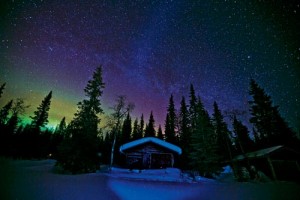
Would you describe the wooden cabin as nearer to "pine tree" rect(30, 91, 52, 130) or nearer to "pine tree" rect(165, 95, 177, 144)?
"pine tree" rect(165, 95, 177, 144)

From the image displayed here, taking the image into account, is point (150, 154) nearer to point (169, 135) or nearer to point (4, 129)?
point (169, 135)

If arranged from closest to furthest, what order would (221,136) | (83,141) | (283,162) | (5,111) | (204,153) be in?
(83,141) < (283,162) < (204,153) < (221,136) < (5,111)

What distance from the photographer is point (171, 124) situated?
149ft

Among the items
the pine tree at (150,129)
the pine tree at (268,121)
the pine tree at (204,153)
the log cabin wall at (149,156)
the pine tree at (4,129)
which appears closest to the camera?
the pine tree at (204,153)

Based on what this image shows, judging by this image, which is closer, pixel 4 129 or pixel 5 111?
pixel 4 129

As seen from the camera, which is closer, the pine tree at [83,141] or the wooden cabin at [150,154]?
the pine tree at [83,141]

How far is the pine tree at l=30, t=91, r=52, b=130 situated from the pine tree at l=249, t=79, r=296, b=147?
163ft

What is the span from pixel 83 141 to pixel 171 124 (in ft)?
101

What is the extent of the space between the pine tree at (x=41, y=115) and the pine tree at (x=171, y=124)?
107ft

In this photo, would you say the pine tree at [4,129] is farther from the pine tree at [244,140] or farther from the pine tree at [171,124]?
the pine tree at [244,140]

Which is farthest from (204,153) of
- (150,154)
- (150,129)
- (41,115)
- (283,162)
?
(41,115)

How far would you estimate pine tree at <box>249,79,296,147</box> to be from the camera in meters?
29.0

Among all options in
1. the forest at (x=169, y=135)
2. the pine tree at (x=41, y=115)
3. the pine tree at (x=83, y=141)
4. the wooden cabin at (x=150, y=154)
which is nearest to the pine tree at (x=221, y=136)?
the forest at (x=169, y=135)

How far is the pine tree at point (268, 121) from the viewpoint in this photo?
29.0m
